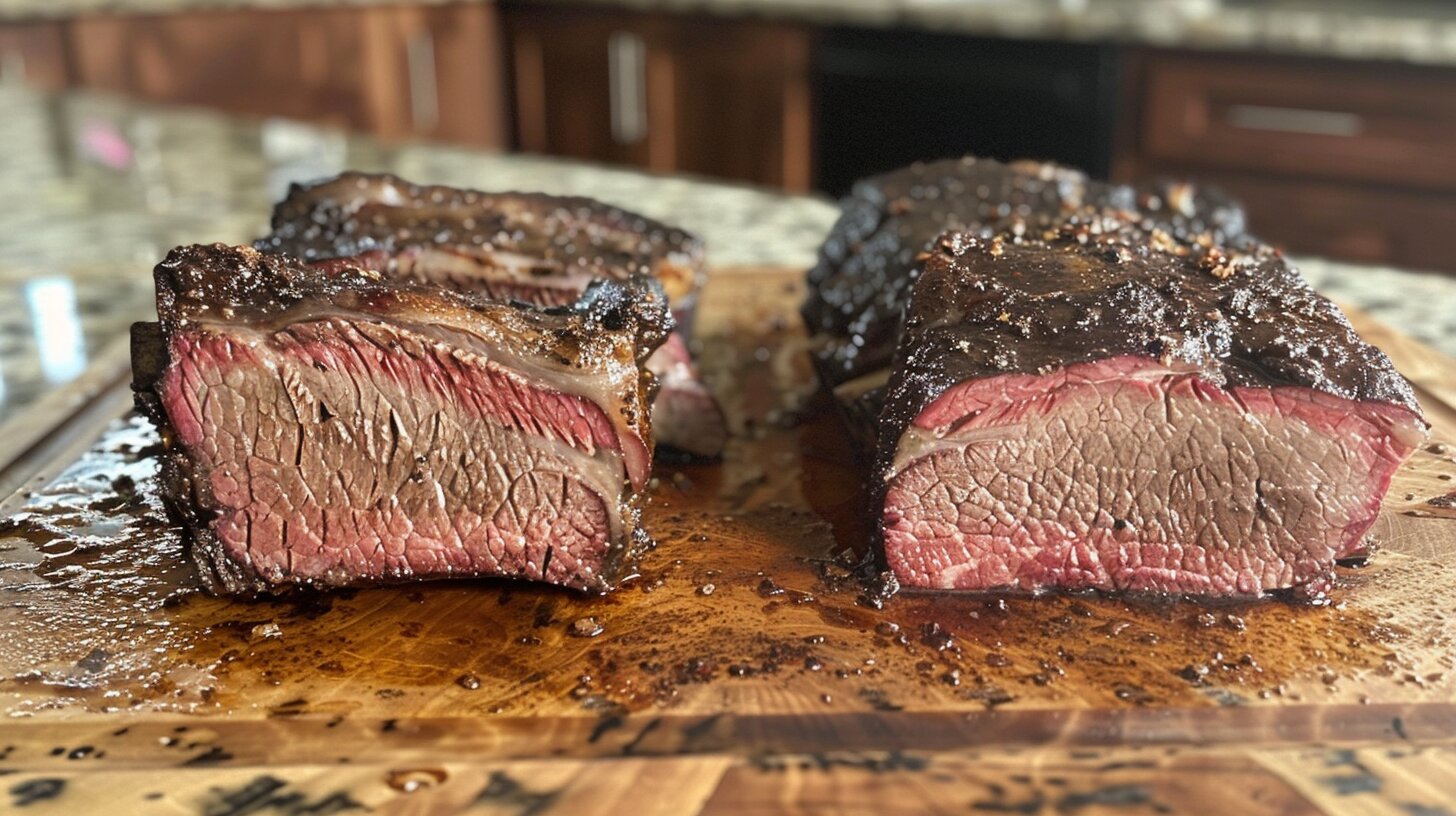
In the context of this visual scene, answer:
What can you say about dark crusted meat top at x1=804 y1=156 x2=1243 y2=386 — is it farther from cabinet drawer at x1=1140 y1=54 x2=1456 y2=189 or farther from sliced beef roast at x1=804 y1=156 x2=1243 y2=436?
cabinet drawer at x1=1140 y1=54 x2=1456 y2=189

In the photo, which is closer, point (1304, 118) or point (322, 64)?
point (1304, 118)

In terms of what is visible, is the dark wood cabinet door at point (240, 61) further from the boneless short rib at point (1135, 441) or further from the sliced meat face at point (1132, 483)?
the sliced meat face at point (1132, 483)

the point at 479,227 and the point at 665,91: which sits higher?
the point at 665,91

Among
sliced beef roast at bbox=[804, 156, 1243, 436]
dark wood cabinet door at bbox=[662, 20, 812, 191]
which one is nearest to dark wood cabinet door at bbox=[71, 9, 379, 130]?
dark wood cabinet door at bbox=[662, 20, 812, 191]

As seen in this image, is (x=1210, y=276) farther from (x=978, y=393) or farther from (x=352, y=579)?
(x=352, y=579)

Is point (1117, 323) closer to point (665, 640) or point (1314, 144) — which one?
point (665, 640)

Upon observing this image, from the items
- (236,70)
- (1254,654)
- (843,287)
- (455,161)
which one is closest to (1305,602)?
(1254,654)

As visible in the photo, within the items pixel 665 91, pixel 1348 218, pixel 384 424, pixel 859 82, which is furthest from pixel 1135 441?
pixel 665 91

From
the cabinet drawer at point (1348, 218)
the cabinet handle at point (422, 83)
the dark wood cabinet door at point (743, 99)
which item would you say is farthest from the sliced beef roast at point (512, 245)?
the cabinet handle at point (422, 83)
